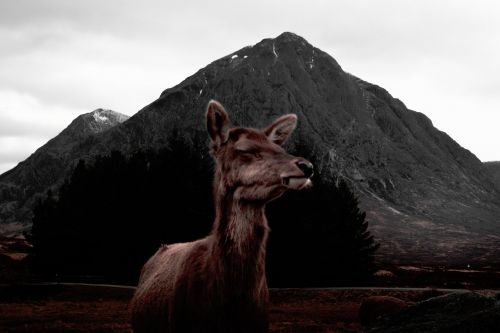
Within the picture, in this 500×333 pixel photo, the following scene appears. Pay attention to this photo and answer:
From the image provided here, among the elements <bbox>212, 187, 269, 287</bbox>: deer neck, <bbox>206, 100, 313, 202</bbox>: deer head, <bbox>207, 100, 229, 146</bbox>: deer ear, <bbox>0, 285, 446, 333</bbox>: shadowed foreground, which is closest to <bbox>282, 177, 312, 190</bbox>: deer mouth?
<bbox>206, 100, 313, 202</bbox>: deer head

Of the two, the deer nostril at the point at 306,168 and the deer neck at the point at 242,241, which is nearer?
the deer nostril at the point at 306,168

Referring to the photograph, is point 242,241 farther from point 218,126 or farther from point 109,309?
point 109,309

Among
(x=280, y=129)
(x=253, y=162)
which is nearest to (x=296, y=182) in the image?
(x=253, y=162)

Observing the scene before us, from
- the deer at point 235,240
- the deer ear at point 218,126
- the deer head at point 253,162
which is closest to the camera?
the deer head at point 253,162

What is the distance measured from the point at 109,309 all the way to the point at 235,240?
83.2ft

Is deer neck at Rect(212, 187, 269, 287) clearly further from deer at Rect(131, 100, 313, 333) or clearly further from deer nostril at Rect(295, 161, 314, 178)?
deer nostril at Rect(295, 161, 314, 178)

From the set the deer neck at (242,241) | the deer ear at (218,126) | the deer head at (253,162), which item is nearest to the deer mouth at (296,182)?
the deer head at (253,162)

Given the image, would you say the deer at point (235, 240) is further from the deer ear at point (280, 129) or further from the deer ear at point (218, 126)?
the deer ear at point (280, 129)

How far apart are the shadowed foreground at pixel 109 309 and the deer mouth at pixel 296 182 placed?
522 inches

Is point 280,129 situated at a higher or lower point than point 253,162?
higher

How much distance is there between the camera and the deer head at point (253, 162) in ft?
19.2

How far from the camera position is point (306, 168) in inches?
225

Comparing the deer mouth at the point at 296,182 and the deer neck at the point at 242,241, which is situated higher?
the deer mouth at the point at 296,182

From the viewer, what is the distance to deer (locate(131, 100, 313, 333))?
607cm
